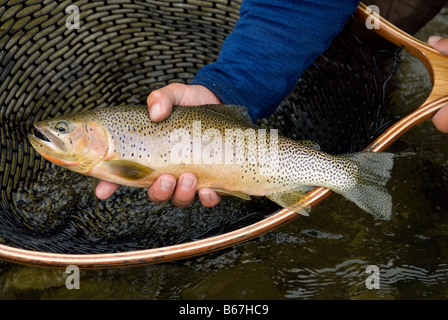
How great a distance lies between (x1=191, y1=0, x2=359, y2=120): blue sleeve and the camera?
6.20ft

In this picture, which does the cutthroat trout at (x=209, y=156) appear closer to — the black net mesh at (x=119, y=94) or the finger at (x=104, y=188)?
the finger at (x=104, y=188)

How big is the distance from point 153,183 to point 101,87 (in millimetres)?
1096

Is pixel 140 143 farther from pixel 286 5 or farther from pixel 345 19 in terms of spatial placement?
pixel 345 19

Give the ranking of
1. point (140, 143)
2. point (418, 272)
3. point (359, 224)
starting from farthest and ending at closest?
point (359, 224), point (418, 272), point (140, 143)

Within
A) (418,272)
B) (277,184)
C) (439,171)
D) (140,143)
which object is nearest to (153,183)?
(140,143)

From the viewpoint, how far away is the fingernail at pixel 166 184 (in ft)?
5.50

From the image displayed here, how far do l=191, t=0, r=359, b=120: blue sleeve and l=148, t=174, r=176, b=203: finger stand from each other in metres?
0.50

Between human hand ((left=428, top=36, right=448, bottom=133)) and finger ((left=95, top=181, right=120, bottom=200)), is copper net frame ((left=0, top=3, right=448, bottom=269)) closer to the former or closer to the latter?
human hand ((left=428, top=36, right=448, bottom=133))

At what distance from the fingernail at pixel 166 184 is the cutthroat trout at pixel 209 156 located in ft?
0.17

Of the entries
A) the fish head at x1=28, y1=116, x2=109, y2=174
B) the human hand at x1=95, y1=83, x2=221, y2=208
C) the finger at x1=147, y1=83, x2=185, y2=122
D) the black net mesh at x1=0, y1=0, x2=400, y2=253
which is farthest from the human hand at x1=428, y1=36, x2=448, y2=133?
the fish head at x1=28, y1=116, x2=109, y2=174

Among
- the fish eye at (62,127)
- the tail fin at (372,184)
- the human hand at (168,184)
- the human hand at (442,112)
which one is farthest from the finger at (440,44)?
the fish eye at (62,127)

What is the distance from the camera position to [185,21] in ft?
8.14

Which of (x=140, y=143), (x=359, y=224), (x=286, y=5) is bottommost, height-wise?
(x=359, y=224)

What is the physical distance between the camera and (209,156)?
173cm
